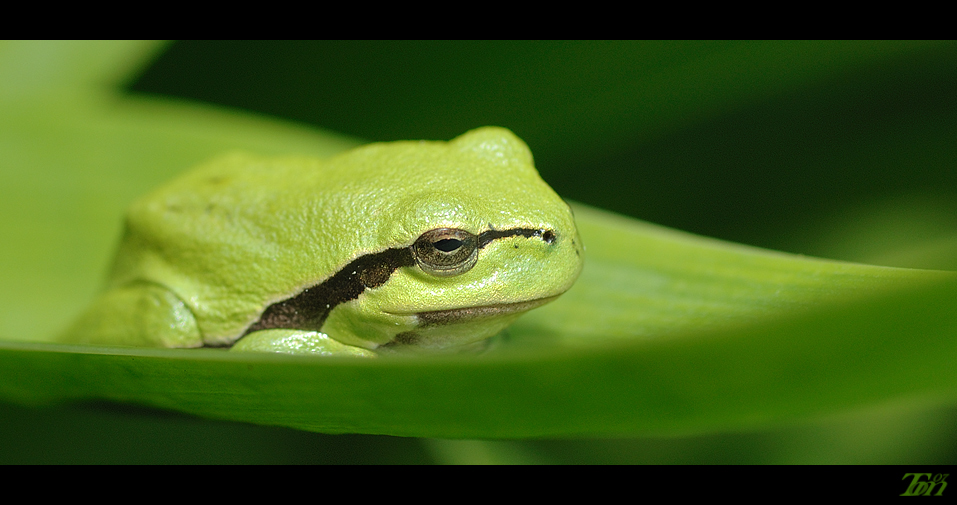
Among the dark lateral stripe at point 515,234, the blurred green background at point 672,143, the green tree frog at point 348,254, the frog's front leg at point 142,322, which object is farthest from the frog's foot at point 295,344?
the dark lateral stripe at point 515,234

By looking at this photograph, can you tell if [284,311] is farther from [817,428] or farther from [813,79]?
[813,79]

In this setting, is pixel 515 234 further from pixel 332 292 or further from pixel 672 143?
pixel 672 143

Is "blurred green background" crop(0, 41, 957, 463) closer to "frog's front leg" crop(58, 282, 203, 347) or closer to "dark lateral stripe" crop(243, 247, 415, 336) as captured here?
"frog's front leg" crop(58, 282, 203, 347)

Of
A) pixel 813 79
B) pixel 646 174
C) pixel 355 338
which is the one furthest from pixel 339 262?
pixel 813 79

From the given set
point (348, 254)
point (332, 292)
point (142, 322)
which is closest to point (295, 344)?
point (332, 292)
